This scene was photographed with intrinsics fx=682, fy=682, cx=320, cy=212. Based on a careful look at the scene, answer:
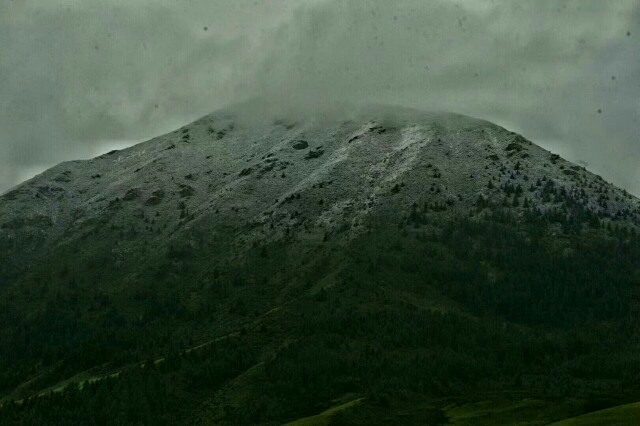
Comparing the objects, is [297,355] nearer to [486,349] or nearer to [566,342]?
[486,349]

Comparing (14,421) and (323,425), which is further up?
(14,421)

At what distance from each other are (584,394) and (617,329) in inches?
2581

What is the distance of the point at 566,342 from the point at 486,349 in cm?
2390

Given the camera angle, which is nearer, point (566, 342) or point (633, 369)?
point (633, 369)

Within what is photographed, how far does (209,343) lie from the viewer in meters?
188

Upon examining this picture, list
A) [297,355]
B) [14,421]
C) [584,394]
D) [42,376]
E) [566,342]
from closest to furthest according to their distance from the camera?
[584,394] → [14,421] → [297,355] → [566,342] → [42,376]

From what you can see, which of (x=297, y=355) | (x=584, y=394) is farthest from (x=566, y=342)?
(x=297, y=355)

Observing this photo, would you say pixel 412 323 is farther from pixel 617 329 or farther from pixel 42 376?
pixel 42 376

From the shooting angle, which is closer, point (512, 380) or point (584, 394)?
point (584, 394)

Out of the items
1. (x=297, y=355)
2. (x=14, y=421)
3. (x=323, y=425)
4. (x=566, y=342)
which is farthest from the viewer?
(x=566, y=342)

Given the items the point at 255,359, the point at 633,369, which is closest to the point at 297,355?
the point at 255,359

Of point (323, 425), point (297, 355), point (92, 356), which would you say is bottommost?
point (323, 425)

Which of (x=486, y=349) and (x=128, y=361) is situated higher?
(x=128, y=361)

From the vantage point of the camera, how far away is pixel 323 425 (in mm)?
125188
